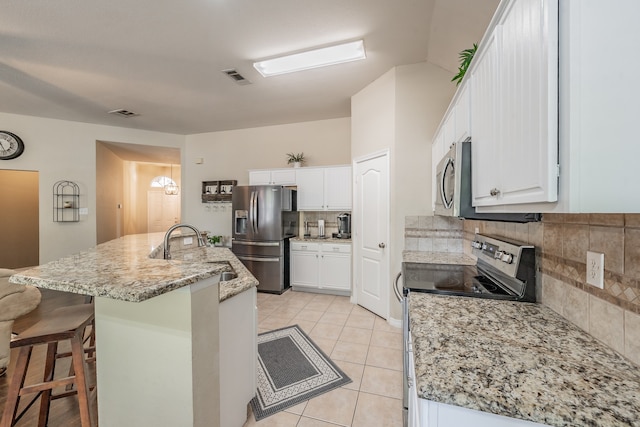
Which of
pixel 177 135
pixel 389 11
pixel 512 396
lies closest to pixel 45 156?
pixel 177 135

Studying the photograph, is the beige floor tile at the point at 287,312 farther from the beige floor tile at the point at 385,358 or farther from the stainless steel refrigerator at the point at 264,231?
the beige floor tile at the point at 385,358

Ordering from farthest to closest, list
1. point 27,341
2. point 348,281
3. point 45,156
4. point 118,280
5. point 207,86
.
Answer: point 45,156, point 348,281, point 207,86, point 27,341, point 118,280

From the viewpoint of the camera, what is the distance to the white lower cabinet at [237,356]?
138cm

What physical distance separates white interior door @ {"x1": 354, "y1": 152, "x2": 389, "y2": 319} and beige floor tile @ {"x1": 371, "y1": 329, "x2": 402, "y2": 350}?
1.08 feet

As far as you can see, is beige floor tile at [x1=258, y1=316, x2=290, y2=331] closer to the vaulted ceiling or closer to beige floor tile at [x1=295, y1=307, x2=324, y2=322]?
beige floor tile at [x1=295, y1=307, x2=324, y2=322]

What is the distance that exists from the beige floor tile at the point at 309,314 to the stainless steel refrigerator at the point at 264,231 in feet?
2.73

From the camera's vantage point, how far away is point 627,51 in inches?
24.4

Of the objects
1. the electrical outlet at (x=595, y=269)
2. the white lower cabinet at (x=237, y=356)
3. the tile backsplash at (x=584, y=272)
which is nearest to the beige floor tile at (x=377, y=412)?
the white lower cabinet at (x=237, y=356)

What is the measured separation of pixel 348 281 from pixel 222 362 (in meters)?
2.79

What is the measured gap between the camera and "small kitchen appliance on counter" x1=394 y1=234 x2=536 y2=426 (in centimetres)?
130

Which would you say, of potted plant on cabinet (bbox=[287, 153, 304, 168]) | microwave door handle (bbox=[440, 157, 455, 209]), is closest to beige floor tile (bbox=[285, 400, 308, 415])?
microwave door handle (bbox=[440, 157, 455, 209])

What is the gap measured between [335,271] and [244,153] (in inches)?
121

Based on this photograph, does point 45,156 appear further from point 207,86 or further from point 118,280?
point 118,280

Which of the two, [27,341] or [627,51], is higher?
[627,51]
